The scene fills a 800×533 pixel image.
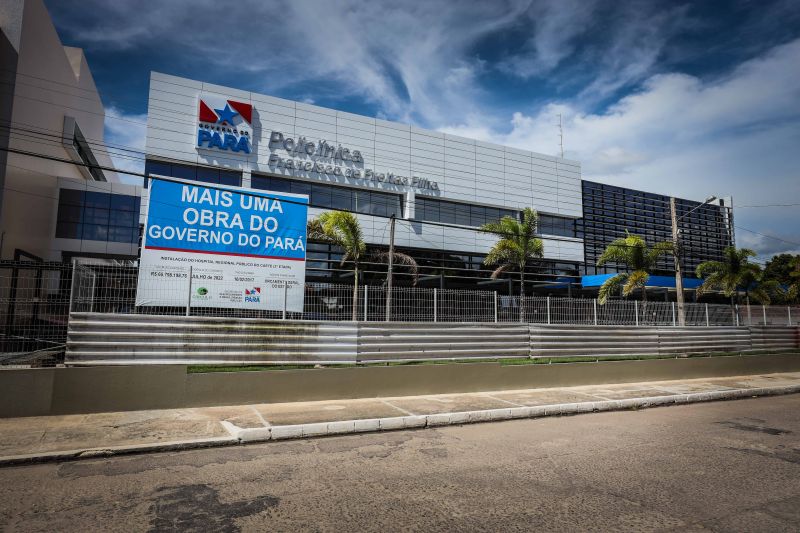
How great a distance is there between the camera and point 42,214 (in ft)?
65.9

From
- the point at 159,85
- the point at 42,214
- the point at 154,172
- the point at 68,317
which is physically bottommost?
the point at 68,317

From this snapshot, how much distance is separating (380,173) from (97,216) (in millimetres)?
14355

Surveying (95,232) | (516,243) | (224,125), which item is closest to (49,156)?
(224,125)

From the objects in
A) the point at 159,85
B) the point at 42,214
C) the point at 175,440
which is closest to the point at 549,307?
the point at 175,440

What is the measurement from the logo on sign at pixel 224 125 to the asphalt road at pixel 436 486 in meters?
18.2

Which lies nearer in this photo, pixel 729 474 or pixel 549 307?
pixel 729 474

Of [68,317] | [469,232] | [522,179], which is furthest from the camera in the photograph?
[522,179]

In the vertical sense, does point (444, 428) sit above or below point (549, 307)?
below

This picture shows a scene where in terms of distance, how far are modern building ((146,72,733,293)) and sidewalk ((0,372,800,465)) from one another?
919cm

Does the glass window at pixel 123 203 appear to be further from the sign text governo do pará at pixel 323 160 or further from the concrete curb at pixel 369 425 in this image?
the concrete curb at pixel 369 425

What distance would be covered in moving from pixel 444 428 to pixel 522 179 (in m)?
23.9

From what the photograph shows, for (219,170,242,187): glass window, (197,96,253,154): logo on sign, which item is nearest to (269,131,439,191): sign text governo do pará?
(197,96,253,154): logo on sign

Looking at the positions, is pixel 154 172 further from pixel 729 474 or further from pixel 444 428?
pixel 729 474

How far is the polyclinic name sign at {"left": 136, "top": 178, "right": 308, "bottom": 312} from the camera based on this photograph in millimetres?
10234
